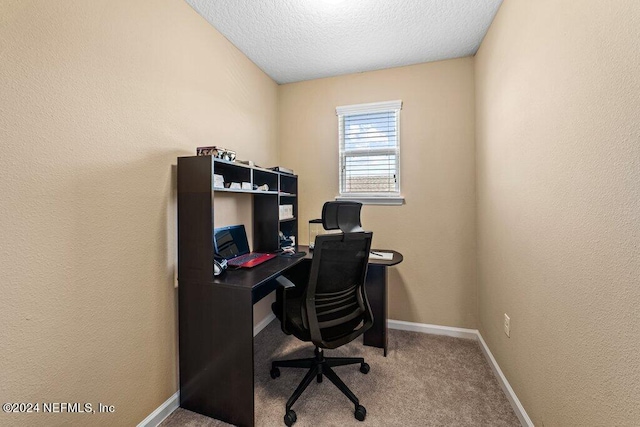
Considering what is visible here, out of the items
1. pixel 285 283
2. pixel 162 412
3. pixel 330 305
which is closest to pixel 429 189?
pixel 330 305

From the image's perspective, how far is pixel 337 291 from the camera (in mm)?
1667

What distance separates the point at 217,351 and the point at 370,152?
227 centimetres

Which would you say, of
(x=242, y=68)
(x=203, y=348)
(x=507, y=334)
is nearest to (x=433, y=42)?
(x=242, y=68)

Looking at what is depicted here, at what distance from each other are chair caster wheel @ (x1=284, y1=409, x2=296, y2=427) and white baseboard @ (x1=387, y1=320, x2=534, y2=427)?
4.32ft

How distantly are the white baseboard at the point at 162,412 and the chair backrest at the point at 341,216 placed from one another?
150cm

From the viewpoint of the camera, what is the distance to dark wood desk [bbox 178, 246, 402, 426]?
1.47 m

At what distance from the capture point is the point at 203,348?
160 cm

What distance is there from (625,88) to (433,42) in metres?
1.80

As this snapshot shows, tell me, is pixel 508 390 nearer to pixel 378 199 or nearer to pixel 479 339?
pixel 479 339

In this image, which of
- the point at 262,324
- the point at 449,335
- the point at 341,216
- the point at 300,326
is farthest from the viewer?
the point at 262,324

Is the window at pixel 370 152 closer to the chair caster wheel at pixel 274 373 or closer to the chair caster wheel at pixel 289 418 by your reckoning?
the chair caster wheel at pixel 274 373

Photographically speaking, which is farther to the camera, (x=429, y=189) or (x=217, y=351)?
(x=429, y=189)

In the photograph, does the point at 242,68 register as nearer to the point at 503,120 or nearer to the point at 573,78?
the point at 503,120

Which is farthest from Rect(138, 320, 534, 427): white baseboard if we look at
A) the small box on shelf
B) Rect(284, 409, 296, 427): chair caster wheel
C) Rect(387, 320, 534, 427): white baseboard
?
the small box on shelf
